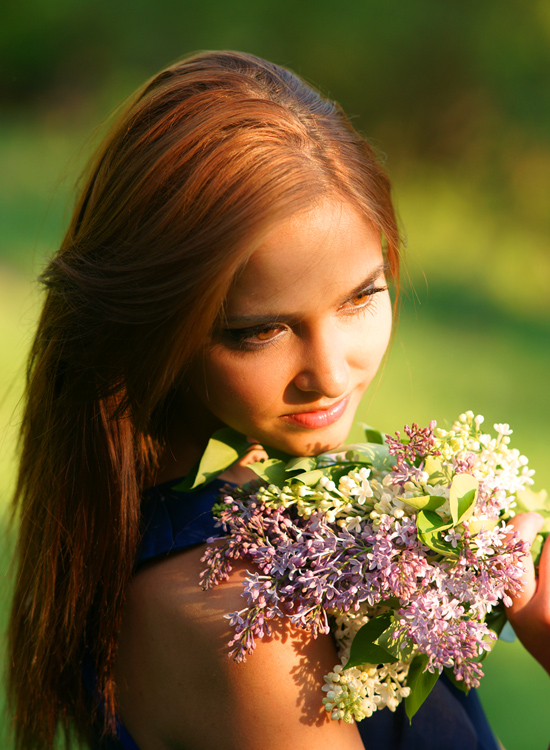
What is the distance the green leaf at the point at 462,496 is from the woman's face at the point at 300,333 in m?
0.33

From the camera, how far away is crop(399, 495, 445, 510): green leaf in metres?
1.36

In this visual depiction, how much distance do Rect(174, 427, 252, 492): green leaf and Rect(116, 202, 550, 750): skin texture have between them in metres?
0.09

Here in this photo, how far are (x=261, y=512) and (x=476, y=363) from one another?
24.1 ft

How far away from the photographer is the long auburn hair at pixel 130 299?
4.68ft

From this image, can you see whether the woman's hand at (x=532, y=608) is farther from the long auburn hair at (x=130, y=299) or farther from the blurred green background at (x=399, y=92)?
the blurred green background at (x=399, y=92)

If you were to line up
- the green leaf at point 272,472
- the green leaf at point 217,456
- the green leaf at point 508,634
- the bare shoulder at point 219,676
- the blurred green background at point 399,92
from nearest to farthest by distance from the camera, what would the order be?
the bare shoulder at point 219,676, the green leaf at point 272,472, the green leaf at point 217,456, the green leaf at point 508,634, the blurred green background at point 399,92

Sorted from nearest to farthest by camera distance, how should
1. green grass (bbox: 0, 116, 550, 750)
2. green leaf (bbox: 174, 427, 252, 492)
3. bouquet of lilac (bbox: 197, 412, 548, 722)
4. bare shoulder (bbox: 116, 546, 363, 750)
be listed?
bouquet of lilac (bbox: 197, 412, 548, 722), bare shoulder (bbox: 116, 546, 363, 750), green leaf (bbox: 174, 427, 252, 492), green grass (bbox: 0, 116, 550, 750)

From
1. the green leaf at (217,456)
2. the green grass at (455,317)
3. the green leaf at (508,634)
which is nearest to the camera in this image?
the green leaf at (217,456)

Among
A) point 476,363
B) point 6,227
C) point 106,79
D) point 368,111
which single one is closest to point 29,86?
point 106,79

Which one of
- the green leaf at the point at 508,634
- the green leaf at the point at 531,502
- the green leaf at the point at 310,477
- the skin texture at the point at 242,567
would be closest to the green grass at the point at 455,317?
the green leaf at the point at 508,634

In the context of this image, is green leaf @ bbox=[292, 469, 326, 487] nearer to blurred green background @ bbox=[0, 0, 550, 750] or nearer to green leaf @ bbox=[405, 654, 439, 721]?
green leaf @ bbox=[405, 654, 439, 721]

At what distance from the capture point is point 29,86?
1277 centimetres

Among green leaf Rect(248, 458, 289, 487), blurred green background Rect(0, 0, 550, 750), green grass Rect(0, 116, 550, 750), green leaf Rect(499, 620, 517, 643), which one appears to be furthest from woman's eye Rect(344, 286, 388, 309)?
blurred green background Rect(0, 0, 550, 750)

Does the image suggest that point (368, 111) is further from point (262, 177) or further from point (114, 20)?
point (262, 177)
